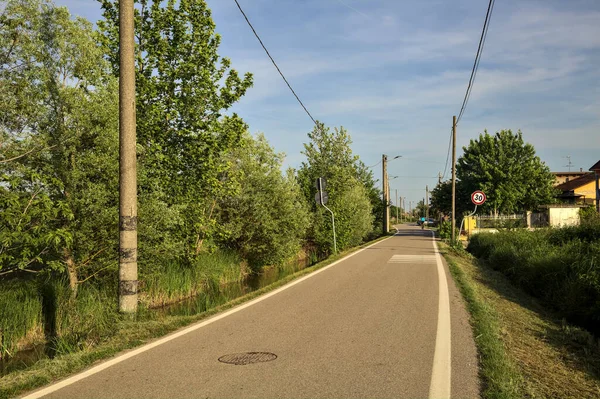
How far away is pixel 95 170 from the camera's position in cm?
1019

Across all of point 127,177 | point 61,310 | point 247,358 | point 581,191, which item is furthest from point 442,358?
point 581,191

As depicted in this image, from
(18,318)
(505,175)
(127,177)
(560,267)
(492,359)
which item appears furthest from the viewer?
(505,175)

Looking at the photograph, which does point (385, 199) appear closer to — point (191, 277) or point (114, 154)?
point (191, 277)

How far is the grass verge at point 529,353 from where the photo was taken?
4.72 metres

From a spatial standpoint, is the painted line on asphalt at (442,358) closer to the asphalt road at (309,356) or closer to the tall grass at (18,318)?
the asphalt road at (309,356)

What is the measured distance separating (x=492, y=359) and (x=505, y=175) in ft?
165

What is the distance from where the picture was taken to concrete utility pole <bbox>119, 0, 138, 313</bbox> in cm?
761

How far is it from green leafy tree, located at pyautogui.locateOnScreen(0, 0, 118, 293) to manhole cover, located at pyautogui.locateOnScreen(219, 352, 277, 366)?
4.56 m

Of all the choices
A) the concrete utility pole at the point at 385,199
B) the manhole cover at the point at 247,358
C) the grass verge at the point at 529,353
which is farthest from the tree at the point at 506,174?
the manhole cover at the point at 247,358

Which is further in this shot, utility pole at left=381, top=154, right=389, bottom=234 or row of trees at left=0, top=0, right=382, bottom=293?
utility pole at left=381, top=154, right=389, bottom=234

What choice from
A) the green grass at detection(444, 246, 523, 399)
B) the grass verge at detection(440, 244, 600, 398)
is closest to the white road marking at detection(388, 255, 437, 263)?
the grass verge at detection(440, 244, 600, 398)

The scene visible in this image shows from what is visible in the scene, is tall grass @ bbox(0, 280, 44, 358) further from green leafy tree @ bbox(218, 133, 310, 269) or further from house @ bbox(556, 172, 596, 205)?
house @ bbox(556, 172, 596, 205)

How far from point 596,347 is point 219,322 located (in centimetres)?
568

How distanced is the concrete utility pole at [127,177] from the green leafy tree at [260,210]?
10077 millimetres
